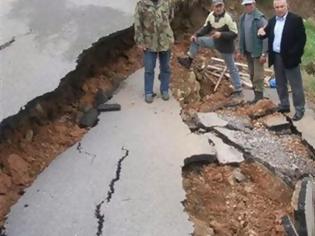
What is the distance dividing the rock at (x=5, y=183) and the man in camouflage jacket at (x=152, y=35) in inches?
105

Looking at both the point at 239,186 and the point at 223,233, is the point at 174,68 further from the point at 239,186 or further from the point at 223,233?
the point at 223,233

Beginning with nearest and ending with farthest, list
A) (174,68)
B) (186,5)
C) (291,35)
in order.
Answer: (291,35) < (174,68) < (186,5)

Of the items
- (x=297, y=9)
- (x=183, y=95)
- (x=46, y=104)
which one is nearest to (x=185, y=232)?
(x=46, y=104)

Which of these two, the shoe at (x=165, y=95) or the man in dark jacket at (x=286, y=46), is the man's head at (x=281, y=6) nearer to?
the man in dark jacket at (x=286, y=46)

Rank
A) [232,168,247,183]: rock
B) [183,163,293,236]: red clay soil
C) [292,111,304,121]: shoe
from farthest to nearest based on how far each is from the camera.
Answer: [292,111,304,121]: shoe
[232,168,247,183]: rock
[183,163,293,236]: red clay soil

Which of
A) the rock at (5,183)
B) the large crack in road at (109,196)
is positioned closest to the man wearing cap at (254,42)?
the large crack in road at (109,196)

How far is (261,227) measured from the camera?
242 inches

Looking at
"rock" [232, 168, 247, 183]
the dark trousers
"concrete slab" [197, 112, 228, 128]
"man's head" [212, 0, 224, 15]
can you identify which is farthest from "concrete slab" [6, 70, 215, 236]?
"man's head" [212, 0, 224, 15]

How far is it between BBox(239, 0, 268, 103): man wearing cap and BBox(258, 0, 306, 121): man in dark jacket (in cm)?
35

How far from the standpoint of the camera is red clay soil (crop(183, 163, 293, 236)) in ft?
20.1

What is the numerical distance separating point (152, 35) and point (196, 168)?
2.27 m

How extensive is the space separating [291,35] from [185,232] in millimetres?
3284

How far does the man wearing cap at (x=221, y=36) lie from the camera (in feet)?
28.8

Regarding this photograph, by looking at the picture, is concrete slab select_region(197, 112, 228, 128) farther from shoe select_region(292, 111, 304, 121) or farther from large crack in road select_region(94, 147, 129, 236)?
large crack in road select_region(94, 147, 129, 236)
